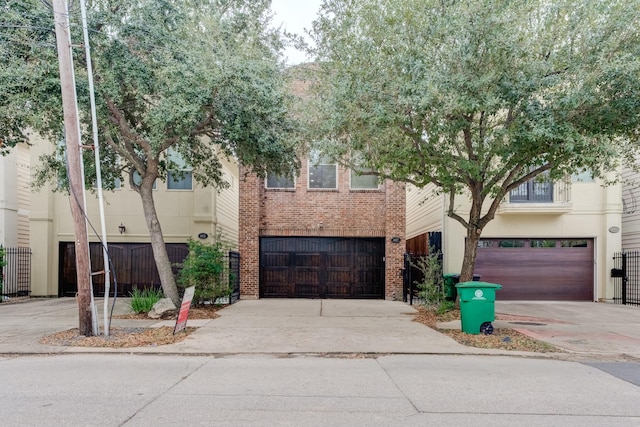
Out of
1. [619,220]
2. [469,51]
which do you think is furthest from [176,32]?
[619,220]

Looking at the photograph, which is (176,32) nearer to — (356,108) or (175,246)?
(356,108)

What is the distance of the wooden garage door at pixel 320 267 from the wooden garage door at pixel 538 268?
12.0 feet

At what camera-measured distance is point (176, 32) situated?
11.0 meters

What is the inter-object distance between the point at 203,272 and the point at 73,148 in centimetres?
529

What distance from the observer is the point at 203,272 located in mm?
13273

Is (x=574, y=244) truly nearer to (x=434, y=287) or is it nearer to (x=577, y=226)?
(x=577, y=226)

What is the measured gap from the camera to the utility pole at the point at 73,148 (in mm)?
8906

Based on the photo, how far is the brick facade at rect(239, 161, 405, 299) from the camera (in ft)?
54.9

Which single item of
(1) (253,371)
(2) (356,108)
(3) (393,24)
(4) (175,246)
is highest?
(3) (393,24)

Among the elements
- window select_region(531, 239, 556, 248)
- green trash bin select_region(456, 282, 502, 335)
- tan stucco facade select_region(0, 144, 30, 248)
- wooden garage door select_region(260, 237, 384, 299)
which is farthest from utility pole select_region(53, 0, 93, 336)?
window select_region(531, 239, 556, 248)

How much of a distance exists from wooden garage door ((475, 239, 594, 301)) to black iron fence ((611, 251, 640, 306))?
744 mm

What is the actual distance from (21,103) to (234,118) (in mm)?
4290

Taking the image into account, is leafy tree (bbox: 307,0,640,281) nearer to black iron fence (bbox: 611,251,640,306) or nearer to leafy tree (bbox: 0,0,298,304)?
leafy tree (bbox: 0,0,298,304)

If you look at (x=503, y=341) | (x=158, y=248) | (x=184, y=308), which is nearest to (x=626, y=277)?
(x=503, y=341)
